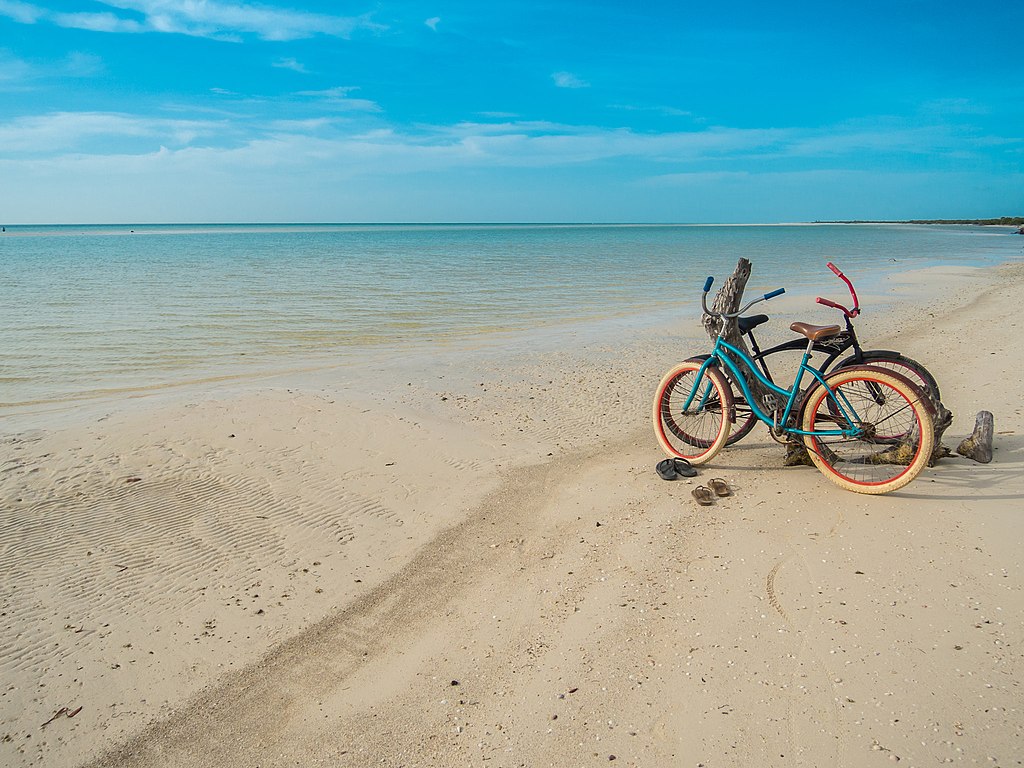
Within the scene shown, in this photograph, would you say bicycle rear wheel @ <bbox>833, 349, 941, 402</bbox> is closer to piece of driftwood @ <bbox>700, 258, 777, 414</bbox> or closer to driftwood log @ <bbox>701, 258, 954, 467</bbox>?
driftwood log @ <bbox>701, 258, 954, 467</bbox>

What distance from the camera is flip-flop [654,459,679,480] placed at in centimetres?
568

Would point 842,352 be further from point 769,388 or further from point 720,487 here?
point 720,487

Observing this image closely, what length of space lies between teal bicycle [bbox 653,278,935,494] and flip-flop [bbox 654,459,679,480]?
0.23m

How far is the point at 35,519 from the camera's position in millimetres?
5164

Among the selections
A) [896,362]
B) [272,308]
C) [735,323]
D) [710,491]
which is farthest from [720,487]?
[272,308]

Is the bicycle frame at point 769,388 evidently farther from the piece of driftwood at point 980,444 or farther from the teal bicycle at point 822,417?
the piece of driftwood at point 980,444

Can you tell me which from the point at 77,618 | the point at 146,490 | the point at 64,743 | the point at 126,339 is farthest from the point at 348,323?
the point at 64,743

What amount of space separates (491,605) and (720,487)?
234cm

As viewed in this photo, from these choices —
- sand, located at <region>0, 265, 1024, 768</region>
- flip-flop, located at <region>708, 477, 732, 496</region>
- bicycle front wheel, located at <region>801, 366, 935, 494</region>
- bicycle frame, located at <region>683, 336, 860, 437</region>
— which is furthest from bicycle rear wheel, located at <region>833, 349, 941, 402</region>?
flip-flop, located at <region>708, 477, 732, 496</region>

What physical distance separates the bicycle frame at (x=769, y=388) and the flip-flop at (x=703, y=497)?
0.87m

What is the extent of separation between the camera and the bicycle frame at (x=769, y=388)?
5102 millimetres

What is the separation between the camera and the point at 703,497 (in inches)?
203

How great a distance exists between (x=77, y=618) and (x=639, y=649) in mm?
3385

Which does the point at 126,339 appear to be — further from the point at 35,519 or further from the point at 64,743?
the point at 64,743
